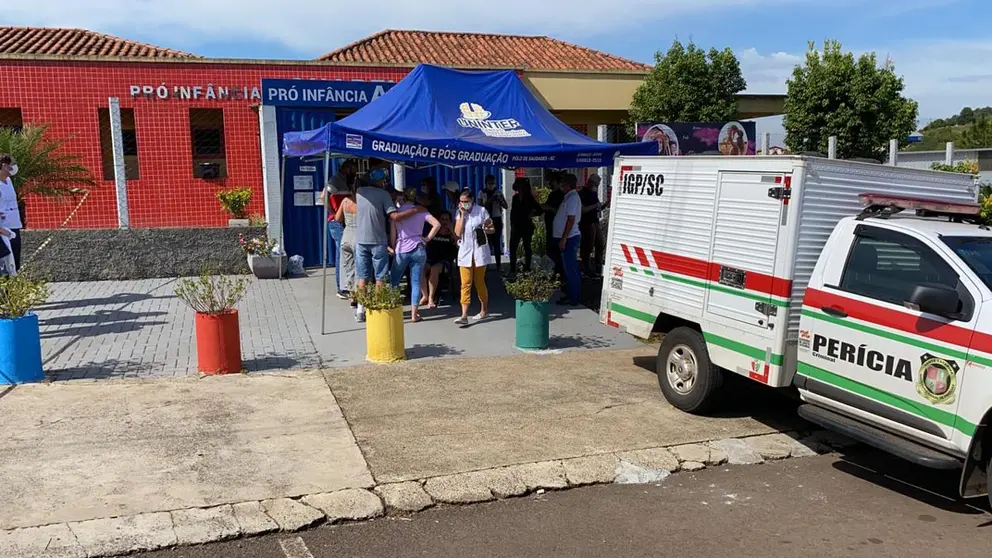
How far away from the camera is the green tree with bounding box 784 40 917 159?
18156mm

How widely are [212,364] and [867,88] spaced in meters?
16.4

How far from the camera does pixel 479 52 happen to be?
25453mm

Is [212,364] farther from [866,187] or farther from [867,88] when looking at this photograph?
[867,88]

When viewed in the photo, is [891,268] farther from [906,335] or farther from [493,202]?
[493,202]

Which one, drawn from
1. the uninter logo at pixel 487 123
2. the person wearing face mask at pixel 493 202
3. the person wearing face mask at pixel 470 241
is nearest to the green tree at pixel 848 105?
the person wearing face mask at pixel 493 202

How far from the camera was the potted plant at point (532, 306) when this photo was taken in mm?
8461

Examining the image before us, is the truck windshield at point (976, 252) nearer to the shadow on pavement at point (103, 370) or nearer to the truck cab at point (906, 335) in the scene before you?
the truck cab at point (906, 335)

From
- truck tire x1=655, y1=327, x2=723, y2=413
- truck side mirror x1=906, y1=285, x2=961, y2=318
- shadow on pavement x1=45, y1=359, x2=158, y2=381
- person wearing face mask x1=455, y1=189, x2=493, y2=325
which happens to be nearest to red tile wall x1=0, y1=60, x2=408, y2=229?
person wearing face mask x1=455, y1=189, x2=493, y2=325

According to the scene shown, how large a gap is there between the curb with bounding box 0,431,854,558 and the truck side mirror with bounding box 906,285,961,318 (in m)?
1.80

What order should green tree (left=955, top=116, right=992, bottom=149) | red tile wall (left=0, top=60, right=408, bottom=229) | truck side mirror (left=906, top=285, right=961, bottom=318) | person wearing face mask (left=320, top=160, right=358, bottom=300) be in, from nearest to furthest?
1. truck side mirror (left=906, top=285, right=961, bottom=318)
2. person wearing face mask (left=320, top=160, right=358, bottom=300)
3. red tile wall (left=0, top=60, right=408, bottom=229)
4. green tree (left=955, top=116, right=992, bottom=149)

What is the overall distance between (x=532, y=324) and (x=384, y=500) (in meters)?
3.93

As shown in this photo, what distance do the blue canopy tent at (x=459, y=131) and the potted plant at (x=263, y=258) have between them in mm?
2403

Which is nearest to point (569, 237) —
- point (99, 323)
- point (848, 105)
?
point (99, 323)

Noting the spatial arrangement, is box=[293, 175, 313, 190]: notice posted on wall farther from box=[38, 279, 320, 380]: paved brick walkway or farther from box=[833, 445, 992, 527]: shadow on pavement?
box=[833, 445, 992, 527]: shadow on pavement
